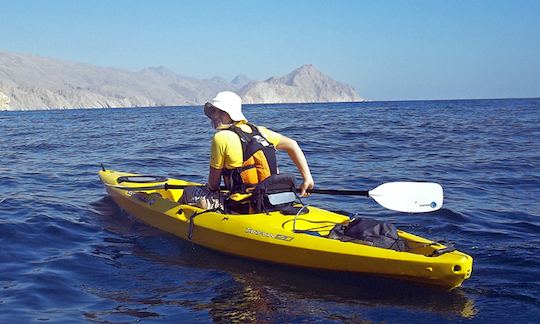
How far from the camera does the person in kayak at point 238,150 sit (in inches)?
235

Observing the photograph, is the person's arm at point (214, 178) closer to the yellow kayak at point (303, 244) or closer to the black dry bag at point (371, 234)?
the yellow kayak at point (303, 244)

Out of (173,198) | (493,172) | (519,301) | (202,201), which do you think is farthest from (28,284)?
(493,172)

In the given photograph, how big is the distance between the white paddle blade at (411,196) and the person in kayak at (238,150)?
91cm

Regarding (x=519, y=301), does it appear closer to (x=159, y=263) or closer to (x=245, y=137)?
(x=245, y=137)

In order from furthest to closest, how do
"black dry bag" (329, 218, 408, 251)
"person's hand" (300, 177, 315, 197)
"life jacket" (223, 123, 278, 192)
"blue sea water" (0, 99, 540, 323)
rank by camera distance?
"person's hand" (300, 177, 315, 197) < "life jacket" (223, 123, 278, 192) < "black dry bag" (329, 218, 408, 251) < "blue sea water" (0, 99, 540, 323)

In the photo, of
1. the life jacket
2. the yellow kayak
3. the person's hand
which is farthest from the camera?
the person's hand

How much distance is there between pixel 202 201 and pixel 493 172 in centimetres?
777

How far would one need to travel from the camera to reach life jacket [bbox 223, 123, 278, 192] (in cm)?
603

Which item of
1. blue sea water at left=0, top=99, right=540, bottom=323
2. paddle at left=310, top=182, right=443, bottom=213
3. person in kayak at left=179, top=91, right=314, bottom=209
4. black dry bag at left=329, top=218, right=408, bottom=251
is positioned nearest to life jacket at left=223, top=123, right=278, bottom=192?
person in kayak at left=179, top=91, right=314, bottom=209

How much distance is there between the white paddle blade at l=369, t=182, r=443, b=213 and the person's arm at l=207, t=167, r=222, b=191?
1.73 metres

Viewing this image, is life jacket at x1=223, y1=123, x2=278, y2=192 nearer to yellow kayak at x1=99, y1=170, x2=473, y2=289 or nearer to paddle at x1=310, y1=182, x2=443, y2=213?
yellow kayak at x1=99, y1=170, x2=473, y2=289

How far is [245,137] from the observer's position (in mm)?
6023

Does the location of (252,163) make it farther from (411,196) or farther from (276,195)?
(411,196)

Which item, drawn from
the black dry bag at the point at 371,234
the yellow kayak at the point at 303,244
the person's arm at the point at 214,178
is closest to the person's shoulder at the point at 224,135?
the person's arm at the point at 214,178
